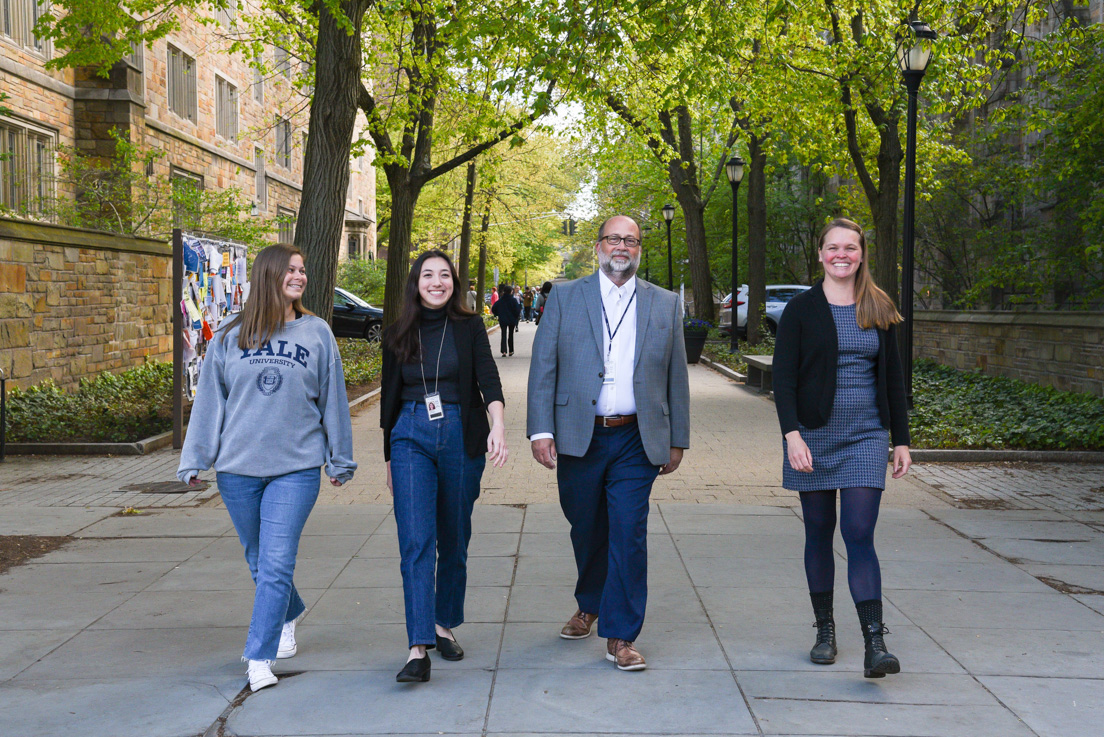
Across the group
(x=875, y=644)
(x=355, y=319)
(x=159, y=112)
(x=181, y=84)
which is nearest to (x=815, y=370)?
(x=875, y=644)

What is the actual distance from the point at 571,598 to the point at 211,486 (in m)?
4.66

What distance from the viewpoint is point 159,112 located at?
70.4ft

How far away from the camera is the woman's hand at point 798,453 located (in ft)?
14.3

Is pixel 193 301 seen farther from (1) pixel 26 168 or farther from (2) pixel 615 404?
(1) pixel 26 168

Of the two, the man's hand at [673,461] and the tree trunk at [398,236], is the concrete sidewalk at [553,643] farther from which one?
the tree trunk at [398,236]

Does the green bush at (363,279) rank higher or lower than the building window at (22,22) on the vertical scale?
lower

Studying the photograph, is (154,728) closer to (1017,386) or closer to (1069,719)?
(1069,719)

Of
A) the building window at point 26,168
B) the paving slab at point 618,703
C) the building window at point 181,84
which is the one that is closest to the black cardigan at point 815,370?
the paving slab at point 618,703

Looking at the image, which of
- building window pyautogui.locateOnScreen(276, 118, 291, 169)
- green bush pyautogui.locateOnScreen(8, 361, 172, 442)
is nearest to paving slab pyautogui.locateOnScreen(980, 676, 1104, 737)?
green bush pyautogui.locateOnScreen(8, 361, 172, 442)

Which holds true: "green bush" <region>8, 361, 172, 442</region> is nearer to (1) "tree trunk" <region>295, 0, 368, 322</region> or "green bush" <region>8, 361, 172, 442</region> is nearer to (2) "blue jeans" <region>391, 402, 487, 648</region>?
(1) "tree trunk" <region>295, 0, 368, 322</region>

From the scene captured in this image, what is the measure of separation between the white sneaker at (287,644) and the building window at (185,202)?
14846 millimetres

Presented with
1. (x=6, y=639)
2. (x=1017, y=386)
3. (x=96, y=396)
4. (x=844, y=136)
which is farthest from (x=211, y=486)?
(x=844, y=136)

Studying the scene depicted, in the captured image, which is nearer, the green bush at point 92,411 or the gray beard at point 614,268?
the gray beard at point 614,268

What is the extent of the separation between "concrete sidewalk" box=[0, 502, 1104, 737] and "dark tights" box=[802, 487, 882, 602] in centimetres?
37
